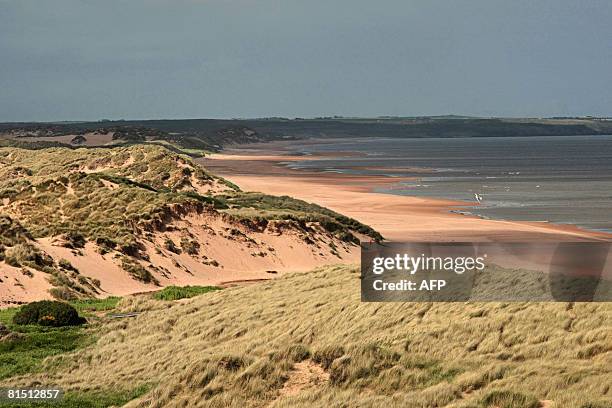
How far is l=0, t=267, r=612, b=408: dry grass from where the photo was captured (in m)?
12.0

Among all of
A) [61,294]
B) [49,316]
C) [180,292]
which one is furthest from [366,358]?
[61,294]

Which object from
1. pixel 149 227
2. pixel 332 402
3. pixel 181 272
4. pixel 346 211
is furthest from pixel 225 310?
pixel 346 211

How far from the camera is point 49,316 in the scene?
21.8 metres

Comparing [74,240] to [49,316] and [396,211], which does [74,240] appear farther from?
[396,211]

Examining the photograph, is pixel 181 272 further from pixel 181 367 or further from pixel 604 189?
pixel 604 189

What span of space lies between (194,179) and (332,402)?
1734 inches

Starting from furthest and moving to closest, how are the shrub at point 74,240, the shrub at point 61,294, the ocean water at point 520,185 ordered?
1. the ocean water at point 520,185
2. the shrub at point 74,240
3. the shrub at point 61,294

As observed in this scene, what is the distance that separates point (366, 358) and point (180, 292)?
49.0 feet

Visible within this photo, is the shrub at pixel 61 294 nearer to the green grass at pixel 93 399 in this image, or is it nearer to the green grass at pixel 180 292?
the green grass at pixel 180 292

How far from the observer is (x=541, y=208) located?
2101 inches

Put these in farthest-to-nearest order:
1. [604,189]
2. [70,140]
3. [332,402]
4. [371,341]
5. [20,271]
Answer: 1. [70,140]
2. [604,189]
3. [20,271]
4. [371,341]
5. [332,402]

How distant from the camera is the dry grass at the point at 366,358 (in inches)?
474

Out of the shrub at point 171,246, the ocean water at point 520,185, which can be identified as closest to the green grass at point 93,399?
the shrub at point 171,246

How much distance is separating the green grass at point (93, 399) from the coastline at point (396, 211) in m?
25.9
